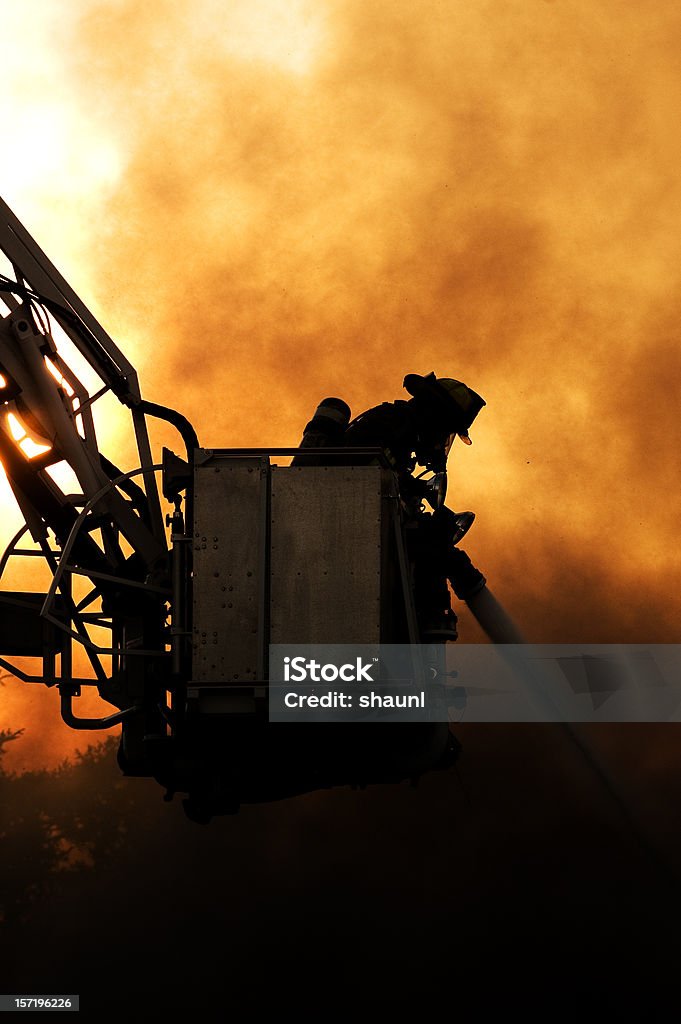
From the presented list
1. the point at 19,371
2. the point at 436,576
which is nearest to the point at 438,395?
the point at 436,576

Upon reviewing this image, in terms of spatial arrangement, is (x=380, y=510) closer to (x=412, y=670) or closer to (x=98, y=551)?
(x=412, y=670)

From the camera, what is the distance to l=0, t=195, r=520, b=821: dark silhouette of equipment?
50.9 ft

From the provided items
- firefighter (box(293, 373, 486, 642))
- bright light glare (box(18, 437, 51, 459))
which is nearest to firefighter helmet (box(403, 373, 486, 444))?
firefighter (box(293, 373, 486, 642))

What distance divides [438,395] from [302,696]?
4699 millimetres

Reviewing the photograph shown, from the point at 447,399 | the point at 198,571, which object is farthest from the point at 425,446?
the point at 198,571

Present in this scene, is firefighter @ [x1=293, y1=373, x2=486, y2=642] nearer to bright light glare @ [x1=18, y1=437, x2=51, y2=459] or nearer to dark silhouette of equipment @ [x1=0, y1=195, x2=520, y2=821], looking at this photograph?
dark silhouette of equipment @ [x1=0, y1=195, x2=520, y2=821]

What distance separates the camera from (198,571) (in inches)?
615

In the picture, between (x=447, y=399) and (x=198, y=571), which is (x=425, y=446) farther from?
(x=198, y=571)

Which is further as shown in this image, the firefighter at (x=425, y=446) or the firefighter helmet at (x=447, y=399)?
the firefighter helmet at (x=447, y=399)

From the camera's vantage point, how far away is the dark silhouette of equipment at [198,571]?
50.9ft

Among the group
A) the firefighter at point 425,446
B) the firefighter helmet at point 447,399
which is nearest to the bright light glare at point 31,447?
the firefighter at point 425,446

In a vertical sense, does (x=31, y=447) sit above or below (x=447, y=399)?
below

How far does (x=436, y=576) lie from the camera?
16688 millimetres

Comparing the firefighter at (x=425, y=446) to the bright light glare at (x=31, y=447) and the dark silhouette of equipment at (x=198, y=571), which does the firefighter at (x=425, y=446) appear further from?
the bright light glare at (x=31, y=447)
